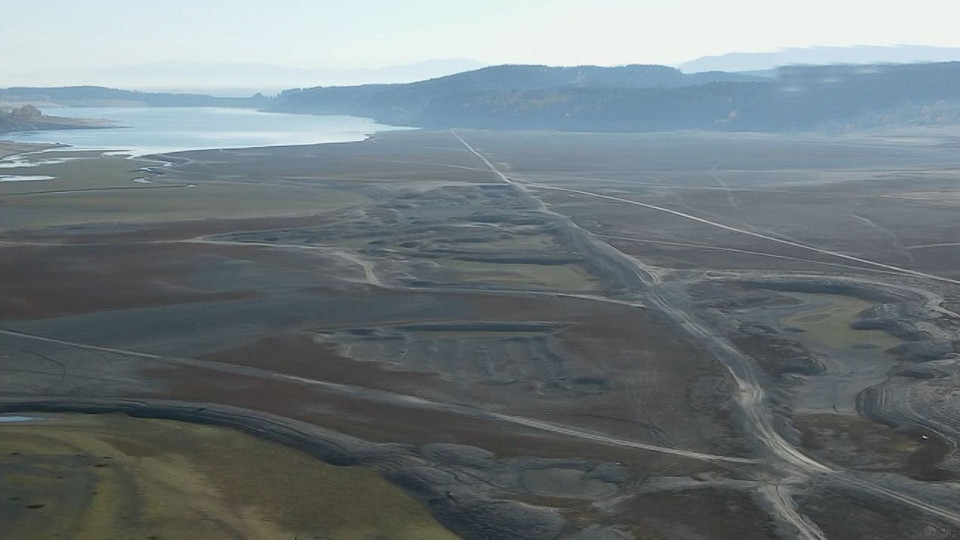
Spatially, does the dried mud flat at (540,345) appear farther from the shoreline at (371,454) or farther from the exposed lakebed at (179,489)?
the exposed lakebed at (179,489)

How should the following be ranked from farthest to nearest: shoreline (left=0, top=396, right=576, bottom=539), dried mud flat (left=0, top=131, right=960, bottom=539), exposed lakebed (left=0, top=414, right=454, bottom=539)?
dried mud flat (left=0, top=131, right=960, bottom=539)
shoreline (left=0, top=396, right=576, bottom=539)
exposed lakebed (left=0, top=414, right=454, bottom=539)

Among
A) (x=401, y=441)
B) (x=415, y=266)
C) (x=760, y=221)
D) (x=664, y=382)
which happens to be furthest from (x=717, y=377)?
(x=760, y=221)

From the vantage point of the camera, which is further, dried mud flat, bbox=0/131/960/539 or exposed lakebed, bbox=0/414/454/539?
dried mud flat, bbox=0/131/960/539

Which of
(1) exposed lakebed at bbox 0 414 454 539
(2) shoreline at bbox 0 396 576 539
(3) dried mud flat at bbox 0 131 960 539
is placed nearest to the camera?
(1) exposed lakebed at bbox 0 414 454 539

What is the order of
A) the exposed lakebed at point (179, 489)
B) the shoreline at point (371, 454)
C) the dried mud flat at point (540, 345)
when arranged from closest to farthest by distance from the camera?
the exposed lakebed at point (179, 489) → the shoreline at point (371, 454) → the dried mud flat at point (540, 345)

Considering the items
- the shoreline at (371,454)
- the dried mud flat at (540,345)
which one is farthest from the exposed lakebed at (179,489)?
the dried mud flat at (540,345)

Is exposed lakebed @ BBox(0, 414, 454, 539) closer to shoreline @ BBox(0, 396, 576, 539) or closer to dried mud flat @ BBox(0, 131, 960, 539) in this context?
shoreline @ BBox(0, 396, 576, 539)

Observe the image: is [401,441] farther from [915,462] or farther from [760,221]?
[760,221]

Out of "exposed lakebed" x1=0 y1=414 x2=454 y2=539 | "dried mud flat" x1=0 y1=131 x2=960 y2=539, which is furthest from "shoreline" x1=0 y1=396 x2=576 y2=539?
"exposed lakebed" x1=0 y1=414 x2=454 y2=539
